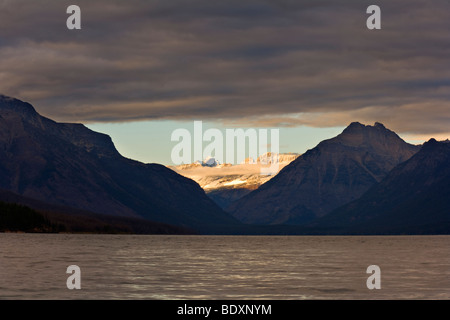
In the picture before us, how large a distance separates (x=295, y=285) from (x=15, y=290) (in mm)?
34661

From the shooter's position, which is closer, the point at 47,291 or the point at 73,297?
the point at 73,297

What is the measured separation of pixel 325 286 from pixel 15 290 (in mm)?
37829
